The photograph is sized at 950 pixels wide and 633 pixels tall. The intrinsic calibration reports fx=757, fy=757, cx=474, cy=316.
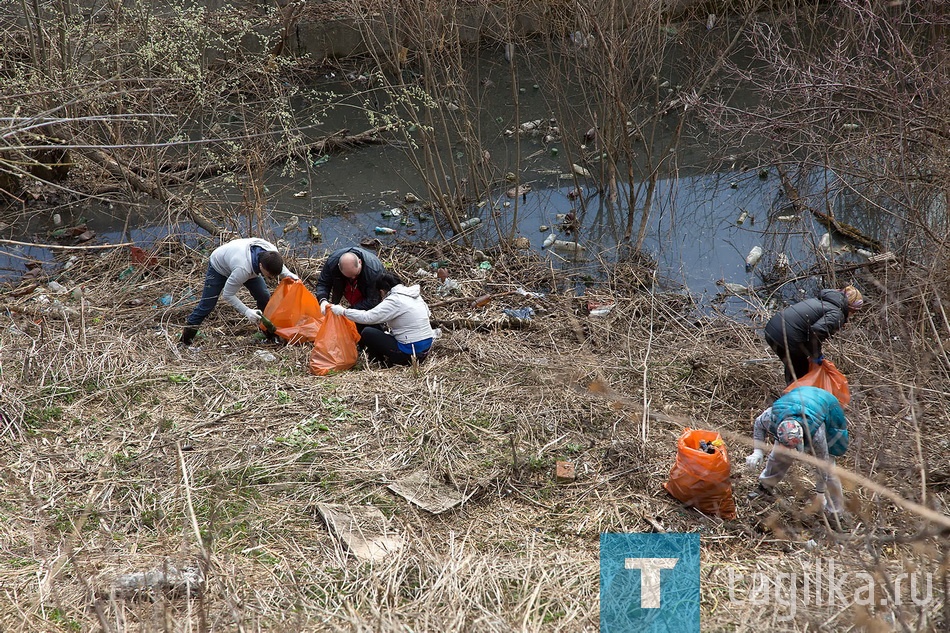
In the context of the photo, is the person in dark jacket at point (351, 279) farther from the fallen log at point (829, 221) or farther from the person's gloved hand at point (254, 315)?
the fallen log at point (829, 221)

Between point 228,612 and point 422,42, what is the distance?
5317 mm

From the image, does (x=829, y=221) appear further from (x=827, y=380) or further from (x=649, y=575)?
(x=649, y=575)

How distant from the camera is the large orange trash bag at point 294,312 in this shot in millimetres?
5699

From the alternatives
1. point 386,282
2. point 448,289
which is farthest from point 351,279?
point 448,289

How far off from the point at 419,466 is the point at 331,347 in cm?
156

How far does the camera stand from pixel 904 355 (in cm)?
452

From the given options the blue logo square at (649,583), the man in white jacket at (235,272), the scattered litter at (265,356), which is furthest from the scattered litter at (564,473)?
the man in white jacket at (235,272)

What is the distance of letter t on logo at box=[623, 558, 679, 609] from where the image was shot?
10.5 ft

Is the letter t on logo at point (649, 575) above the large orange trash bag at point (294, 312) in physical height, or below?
above

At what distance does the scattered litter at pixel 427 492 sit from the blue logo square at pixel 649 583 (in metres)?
0.80

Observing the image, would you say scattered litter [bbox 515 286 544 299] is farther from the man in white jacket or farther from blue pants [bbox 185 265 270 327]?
blue pants [bbox 185 265 270 327]

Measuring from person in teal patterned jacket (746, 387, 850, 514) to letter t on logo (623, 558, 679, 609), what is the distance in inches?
25.4

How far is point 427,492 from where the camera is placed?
3955 millimetres

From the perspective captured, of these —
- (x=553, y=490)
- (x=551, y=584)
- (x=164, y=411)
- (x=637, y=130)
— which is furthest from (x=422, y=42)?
(x=551, y=584)
